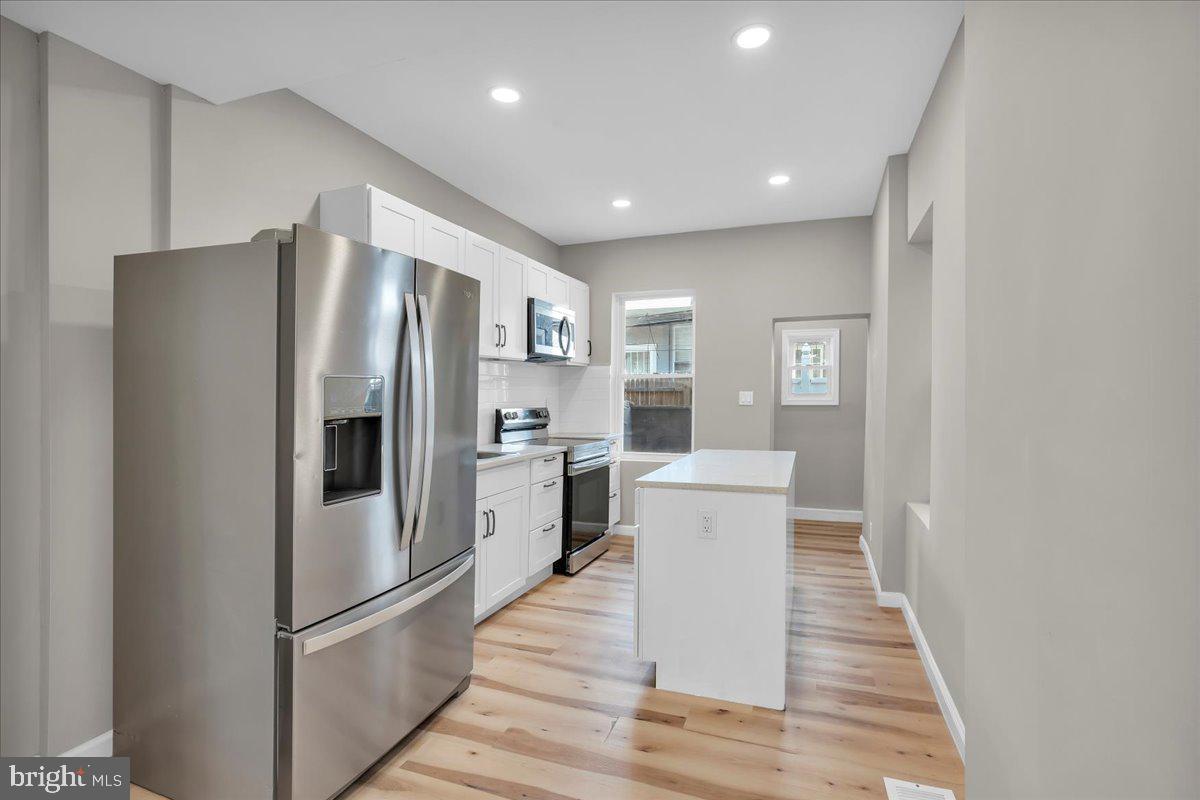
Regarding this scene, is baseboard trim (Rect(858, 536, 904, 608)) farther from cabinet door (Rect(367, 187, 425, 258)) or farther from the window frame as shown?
cabinet door (Rect(367, 187, 425, 258))

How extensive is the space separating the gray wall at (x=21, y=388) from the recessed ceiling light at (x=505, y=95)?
1.55 metres

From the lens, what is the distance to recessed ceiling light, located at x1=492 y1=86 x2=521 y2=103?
8.59ft

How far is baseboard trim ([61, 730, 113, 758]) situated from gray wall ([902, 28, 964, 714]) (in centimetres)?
295

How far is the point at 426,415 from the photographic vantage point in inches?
82.7

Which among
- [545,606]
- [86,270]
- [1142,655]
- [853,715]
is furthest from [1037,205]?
[545,606]

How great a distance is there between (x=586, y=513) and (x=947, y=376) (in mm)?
2654

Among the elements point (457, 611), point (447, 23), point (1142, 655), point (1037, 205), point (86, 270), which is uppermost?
point (447, 23)

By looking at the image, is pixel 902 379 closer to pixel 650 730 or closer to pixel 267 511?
pixel 650 730

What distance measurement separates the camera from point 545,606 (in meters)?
3.46

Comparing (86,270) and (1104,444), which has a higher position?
(86,270)

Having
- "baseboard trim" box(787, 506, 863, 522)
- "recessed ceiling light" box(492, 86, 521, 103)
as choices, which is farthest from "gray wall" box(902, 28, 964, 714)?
"baseboard trim" box(787, 506, 863, 522)

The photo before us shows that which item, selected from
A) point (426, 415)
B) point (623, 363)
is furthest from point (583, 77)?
point (623, 363)

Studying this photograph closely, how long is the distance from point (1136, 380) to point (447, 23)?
6.75 ft

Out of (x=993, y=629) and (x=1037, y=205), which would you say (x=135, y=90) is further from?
(x=993, y=629)
